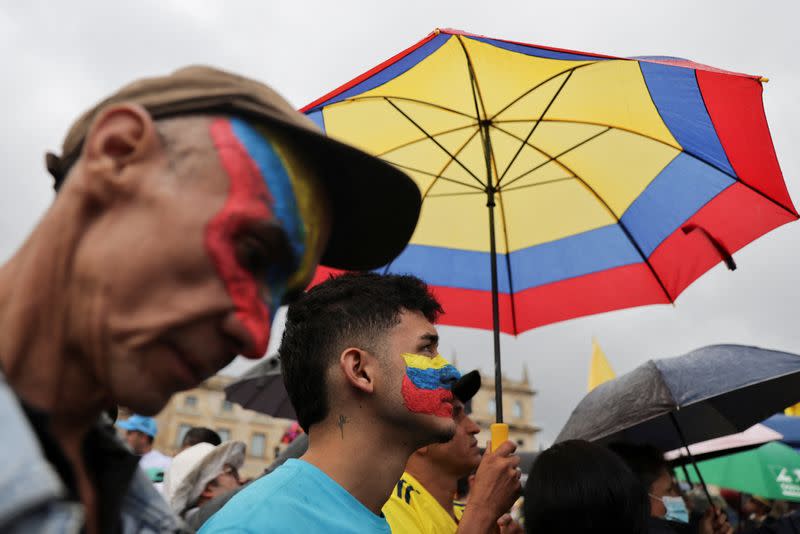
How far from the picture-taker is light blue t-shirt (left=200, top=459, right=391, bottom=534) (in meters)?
1.71

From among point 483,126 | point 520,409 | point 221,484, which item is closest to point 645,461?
point 483,126

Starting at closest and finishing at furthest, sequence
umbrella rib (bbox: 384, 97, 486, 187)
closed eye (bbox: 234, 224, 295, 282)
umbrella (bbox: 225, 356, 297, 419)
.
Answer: closed eye (bbox: 234, 224, 295, 282), umbrella rib (bbox: 384, 97, 486, 187), umbrella (bbox: 225, 356, 297, 419)

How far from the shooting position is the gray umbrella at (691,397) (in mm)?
3834

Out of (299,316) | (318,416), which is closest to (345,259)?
(318,416)

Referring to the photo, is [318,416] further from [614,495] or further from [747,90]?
[747,90]

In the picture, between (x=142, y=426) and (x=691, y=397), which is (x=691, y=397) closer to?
(x=691, y=397)

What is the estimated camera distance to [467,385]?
231cm

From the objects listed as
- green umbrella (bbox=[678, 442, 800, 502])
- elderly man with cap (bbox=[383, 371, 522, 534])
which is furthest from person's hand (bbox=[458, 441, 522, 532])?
green umbrella (bbox=[678, 442, 800, 502])

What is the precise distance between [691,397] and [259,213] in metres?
3.49

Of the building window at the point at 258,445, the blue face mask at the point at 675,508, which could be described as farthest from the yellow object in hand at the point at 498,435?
the building window at the point at 258,445

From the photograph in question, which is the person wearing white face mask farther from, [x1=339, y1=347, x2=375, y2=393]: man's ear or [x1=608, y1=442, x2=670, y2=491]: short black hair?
[x1=339, y1=347, x2=375, y2=393]: man's ear

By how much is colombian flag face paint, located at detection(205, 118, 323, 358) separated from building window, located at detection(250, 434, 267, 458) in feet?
161

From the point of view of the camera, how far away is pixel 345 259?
4.43 ft

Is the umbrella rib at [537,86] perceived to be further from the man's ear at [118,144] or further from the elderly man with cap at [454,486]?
the man's ear at [118,144]
